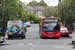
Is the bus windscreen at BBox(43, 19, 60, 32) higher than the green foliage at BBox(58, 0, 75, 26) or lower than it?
lower

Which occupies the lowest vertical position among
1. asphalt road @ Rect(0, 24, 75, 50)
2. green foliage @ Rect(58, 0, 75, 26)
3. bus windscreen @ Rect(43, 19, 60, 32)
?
asphalt road @ Rect(0, 24, 75, 50)

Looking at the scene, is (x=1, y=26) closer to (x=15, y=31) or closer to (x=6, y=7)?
(x=6, y=7)

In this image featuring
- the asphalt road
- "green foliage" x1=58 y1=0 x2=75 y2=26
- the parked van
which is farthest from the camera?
"green foliage" x1=58 y1=0 x2=75 y2=26

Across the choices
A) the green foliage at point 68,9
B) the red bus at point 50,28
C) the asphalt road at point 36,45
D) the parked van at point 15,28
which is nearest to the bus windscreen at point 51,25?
the red bus at point 50,28

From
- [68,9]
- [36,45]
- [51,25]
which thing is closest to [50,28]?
[51,25]

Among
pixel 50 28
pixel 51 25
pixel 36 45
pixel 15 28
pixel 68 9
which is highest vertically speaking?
pixel 68 9

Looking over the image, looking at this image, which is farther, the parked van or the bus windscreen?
the bus windscreen

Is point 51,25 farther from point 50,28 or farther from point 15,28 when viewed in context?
point 15,28

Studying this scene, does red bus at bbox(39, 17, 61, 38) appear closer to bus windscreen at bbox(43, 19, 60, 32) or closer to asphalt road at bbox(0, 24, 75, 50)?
bus windscreen at bbox(43, 19, 60, 32)

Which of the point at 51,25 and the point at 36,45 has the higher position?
the point at 51,25

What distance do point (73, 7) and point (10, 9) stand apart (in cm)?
1141

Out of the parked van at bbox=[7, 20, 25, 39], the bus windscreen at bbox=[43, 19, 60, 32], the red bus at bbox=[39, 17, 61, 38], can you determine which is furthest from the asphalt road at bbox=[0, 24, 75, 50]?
the bus windscreen at bbox=[43, 19, 60, 32]

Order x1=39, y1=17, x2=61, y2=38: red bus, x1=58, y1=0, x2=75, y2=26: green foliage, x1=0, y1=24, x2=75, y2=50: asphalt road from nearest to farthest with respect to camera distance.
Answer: x1=0, y1=24, x2=75, y2=50: asphalt road → x1=39, y1=17, x2=61, y2=38: red bus → x1=58, y1=0, x2=75, y2=26: green foliage

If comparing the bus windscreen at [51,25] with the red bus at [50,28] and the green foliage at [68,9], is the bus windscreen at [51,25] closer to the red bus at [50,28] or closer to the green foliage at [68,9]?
the red bus at [50,28]
